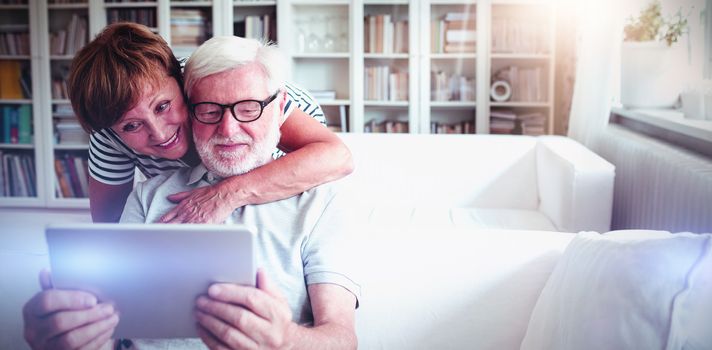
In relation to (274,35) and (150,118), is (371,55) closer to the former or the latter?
(274,35)

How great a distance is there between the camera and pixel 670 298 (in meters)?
1.03

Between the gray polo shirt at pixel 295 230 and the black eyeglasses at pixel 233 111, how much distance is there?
0.15 meters

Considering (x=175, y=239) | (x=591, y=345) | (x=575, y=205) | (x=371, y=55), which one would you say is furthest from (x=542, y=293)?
(x=371, y=55)

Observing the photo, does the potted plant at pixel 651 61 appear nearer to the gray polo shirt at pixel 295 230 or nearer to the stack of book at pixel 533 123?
the stack of book at pixel 533 123

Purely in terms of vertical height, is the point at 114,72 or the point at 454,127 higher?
the point at 114,72

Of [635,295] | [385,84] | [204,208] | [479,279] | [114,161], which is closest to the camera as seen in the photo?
[635,295]

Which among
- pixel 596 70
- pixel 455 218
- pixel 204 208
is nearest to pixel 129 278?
pixel 204 208

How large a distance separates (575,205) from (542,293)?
1145 millimetres

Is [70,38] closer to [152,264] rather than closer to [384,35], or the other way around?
[384,35]

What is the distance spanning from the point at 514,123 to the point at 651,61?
157cm

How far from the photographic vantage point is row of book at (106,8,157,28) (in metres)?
4.63

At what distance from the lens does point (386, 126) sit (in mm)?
4652

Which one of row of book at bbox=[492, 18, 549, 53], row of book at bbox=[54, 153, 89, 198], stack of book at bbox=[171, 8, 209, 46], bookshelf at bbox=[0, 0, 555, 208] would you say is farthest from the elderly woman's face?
row of book at bbox=[54, 153, 89, 198]

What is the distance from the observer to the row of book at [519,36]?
14.7 feet
